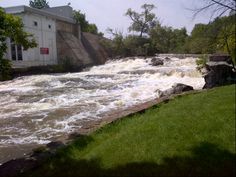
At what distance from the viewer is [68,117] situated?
1167 centimetres

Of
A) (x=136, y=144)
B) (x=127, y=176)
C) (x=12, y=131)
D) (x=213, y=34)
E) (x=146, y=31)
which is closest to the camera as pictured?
(x=127, y=176)

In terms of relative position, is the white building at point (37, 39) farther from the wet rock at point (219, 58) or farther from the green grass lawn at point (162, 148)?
the green grass lawn at point (162, 148)

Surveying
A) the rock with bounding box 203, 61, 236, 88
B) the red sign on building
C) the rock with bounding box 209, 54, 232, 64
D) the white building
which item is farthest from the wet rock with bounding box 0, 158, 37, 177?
the red sign on building

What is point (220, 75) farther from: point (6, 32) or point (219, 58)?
point (6, 32)

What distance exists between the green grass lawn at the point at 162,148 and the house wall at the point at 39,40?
23488mm

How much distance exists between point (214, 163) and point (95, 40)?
130ft

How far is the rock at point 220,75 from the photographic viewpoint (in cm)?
1133

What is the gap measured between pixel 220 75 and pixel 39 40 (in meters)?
22.1

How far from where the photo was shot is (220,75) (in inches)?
459

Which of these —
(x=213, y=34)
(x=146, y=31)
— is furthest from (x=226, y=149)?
(x=146, y=31)

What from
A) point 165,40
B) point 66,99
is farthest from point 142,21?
point 66,99

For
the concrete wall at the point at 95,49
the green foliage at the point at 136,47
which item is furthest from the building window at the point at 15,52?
the green foliage at the point at 136,47

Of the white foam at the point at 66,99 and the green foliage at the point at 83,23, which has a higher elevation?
the green foliage at the point at 83,23

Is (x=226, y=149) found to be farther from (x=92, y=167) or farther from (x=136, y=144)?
(x=92, y=167)
